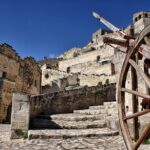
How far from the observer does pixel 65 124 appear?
10328 millimetres

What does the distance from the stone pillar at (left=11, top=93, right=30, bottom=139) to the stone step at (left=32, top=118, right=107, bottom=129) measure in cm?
209

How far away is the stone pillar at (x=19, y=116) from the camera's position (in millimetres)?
8234

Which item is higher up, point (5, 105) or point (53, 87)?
point (53, 87)

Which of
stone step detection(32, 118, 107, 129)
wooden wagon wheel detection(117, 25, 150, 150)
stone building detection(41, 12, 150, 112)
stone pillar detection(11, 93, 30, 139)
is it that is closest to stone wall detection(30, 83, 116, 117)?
stone step detection(32, 118, 107, 129)

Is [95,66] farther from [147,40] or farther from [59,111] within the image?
[147,40]

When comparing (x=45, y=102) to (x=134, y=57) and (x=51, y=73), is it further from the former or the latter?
(x=51, y=73)

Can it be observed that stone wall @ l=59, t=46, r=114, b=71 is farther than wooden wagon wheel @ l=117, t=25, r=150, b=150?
Yes

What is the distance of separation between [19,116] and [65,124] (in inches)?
95.1

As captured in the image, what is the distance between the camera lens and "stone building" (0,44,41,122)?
2081 centimetres

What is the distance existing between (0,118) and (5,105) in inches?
48.5

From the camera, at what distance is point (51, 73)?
3903 cm

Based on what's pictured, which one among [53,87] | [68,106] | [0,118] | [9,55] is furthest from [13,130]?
[53,87]

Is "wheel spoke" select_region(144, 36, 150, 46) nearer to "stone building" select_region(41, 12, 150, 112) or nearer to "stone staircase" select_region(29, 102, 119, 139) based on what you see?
"stone staircase" select_region(29, 102, 119, 139)

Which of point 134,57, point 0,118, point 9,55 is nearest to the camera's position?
point 134,57
